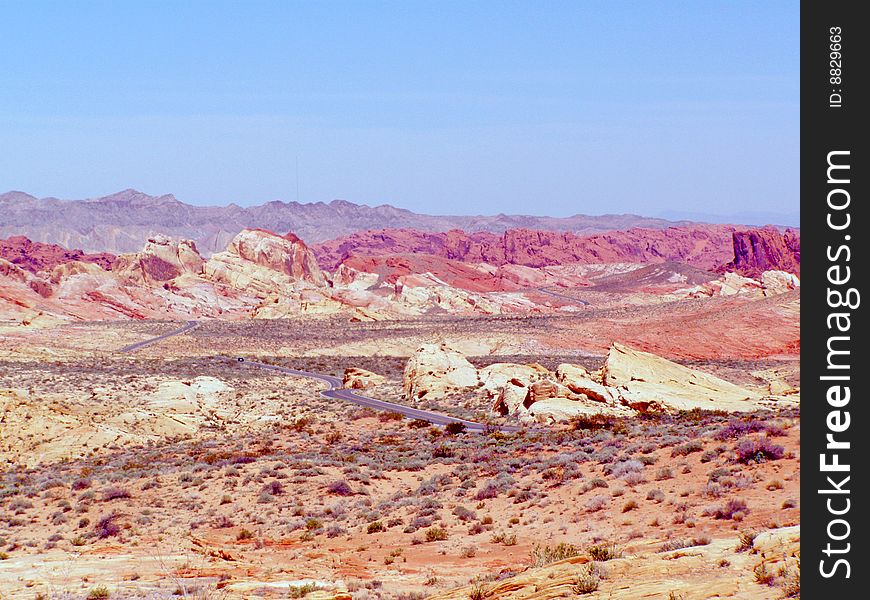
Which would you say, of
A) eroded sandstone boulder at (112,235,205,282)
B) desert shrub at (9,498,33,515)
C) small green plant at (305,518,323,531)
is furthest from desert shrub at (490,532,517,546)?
eroded sandstone boulder at (112,235,205,282)

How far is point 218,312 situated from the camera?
138 meters

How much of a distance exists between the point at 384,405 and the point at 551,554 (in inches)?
1353

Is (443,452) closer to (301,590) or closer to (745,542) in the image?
(301,590)

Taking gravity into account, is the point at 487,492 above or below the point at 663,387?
above

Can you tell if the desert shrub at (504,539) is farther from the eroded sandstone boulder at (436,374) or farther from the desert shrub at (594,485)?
the eroded sandstone boulder at (436,374)

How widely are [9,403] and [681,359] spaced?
61.4m

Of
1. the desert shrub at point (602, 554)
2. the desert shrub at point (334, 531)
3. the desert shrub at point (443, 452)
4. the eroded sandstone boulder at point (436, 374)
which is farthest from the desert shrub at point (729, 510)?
the eroded sandstone boulder at point (436, 374)

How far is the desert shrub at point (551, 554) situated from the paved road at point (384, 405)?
19.8 m

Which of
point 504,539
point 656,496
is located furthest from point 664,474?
point 504,539
